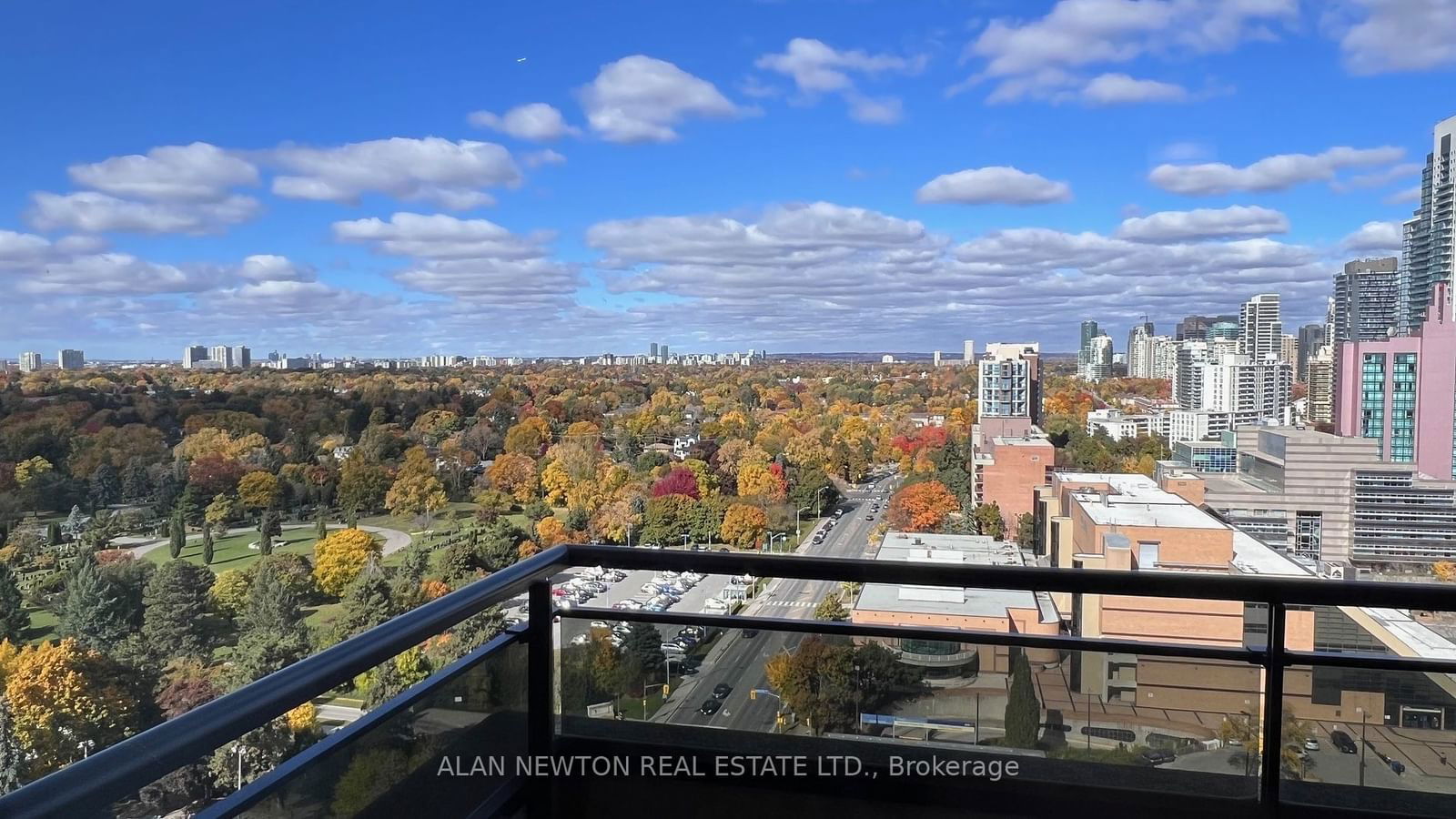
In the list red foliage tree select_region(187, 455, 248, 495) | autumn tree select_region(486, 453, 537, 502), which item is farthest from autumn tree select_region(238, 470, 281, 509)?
autumn tree select_region(486, 453, 537, 502)

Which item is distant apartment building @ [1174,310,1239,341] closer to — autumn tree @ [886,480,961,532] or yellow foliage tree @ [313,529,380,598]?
autumn tree @ [886,480,961,532]

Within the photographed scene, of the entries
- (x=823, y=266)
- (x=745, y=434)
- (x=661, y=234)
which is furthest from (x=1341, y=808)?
(x=661, y=234)

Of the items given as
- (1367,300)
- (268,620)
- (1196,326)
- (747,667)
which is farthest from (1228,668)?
(1196,326)

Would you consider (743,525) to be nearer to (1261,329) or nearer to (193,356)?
(1261,329)

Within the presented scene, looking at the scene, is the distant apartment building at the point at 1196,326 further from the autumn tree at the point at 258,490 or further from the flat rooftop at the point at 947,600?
the autumn tree at the point at 258,490

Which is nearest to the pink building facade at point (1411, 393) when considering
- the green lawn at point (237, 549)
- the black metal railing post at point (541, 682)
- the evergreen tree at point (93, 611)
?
the black metal railing post at point (541, 682)
